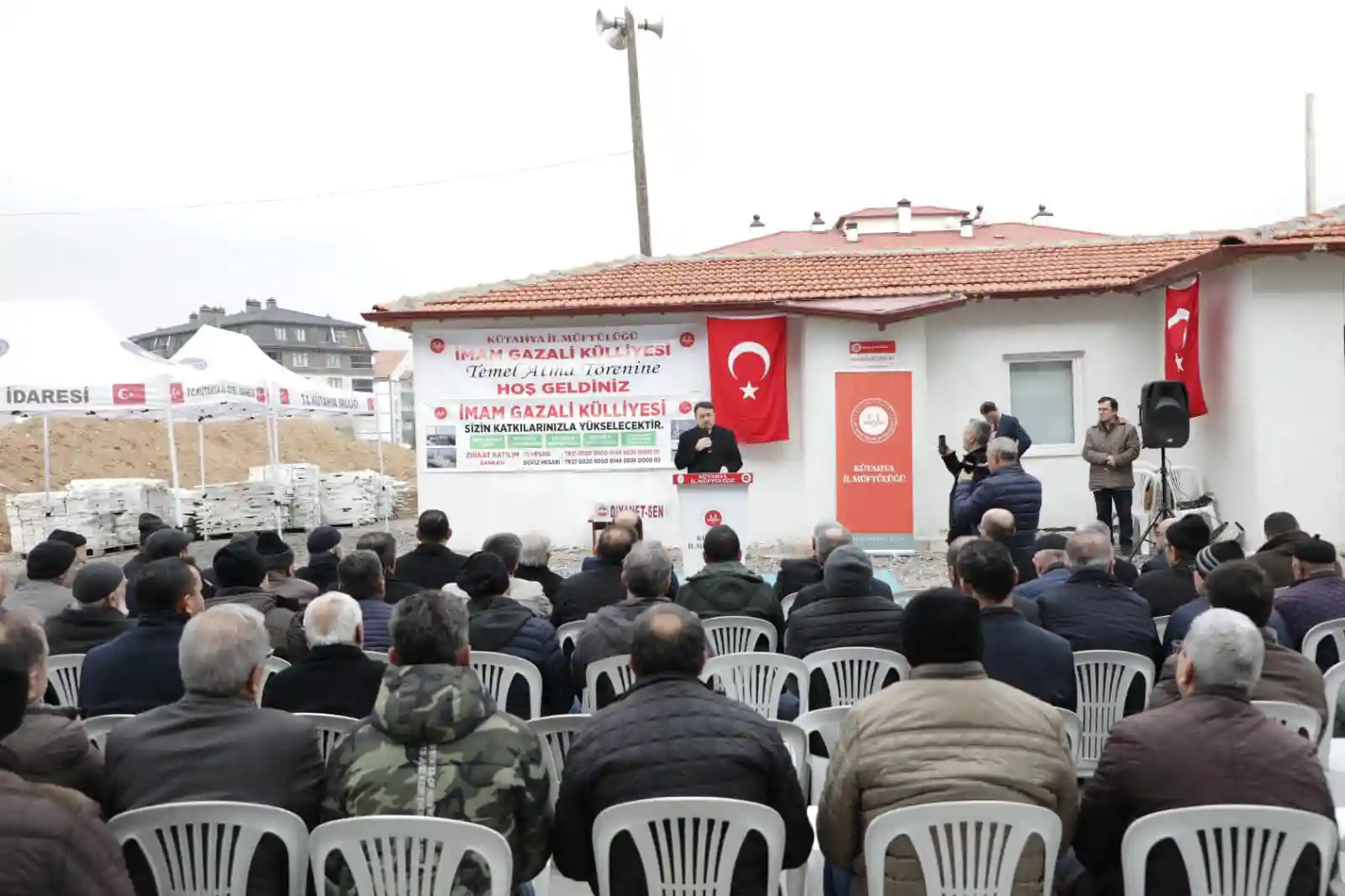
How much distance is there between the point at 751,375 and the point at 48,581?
760 centimetres

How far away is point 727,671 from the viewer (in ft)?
13.2

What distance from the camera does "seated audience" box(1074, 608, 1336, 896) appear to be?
96.3 inches

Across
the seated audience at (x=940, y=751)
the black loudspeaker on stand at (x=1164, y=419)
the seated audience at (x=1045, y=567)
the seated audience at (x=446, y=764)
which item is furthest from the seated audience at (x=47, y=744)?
the black loudspeaker on stand at (x=1164, y=419)

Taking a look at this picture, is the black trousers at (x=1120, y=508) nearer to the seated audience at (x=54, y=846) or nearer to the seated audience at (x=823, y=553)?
the seated audience at (x=823, y=553)

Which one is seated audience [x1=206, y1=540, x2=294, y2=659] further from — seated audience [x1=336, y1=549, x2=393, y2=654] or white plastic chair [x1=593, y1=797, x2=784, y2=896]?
white plastic chair [x1=593, y1=797, x2=784, y2=896]

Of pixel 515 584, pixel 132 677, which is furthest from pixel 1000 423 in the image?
pixel 132 677

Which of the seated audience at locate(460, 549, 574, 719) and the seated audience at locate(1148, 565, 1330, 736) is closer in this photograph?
the seated audience at locate(1148, 565, 1330, 736)

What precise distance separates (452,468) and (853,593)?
8.50 meters

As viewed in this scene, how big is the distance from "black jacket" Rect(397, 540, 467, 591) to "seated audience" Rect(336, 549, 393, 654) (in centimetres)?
116

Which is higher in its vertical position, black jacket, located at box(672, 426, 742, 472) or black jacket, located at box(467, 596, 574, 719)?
black jacket, located at box(672, 426, 742, 472)

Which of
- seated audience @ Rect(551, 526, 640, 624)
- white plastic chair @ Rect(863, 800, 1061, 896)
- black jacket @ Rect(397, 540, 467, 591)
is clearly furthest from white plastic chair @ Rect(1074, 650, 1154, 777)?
black jacket @ Rect(397, 540, 467, 591)

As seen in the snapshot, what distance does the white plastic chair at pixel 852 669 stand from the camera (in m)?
3.99

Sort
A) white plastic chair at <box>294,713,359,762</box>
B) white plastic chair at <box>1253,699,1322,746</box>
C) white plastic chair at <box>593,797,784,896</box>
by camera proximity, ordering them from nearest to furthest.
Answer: white plastic chair at <box>593,797,784,896</box> < white plastic chair at <box>1253,699,1322,746</box> < white plastic chair at <box>294,713,359,762</box>

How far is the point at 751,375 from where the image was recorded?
1184 centimetres
